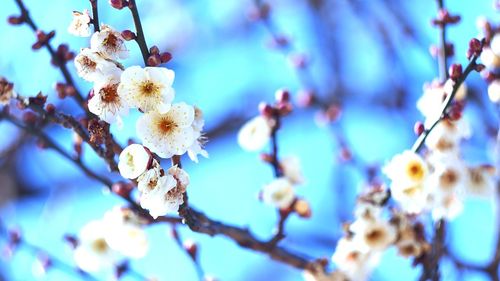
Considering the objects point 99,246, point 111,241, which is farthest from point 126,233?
point 99,246

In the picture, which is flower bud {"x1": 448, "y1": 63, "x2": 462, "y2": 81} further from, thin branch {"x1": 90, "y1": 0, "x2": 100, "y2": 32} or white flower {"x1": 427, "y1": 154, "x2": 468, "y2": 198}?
thin branch {"x1": 90, "y1": 0, "x2": 100, "y2": 32}

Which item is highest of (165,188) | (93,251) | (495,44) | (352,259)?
(495,44)

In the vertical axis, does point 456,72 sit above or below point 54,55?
above

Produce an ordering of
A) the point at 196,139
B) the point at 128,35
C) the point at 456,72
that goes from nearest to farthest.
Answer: the point at 128,35
the point at 196,139
the point at 456,72

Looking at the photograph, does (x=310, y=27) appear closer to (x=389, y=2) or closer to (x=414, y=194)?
(x=389, y=2)

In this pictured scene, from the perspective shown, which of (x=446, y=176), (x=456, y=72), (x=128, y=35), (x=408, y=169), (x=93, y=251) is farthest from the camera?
(x=93, y=251)

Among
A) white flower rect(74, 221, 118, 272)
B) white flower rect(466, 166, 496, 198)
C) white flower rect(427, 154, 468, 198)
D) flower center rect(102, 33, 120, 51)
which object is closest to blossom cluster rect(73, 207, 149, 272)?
white flower rect(74, 221, 118, 272)

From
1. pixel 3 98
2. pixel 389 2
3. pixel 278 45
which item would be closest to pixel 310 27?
pixel 389 2

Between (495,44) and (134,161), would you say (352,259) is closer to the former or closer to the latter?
(495,44)
